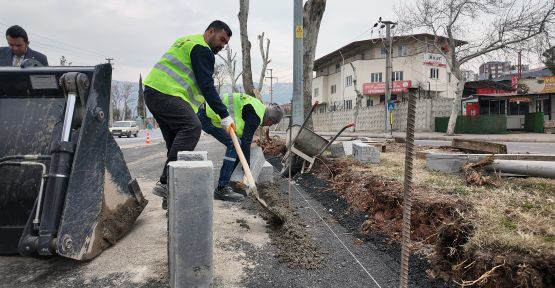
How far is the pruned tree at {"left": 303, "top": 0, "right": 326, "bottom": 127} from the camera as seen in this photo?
Answer: 1023 centimetres

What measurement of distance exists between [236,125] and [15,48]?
2387 mm

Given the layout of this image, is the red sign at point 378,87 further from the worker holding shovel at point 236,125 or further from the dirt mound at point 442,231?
the worker holding shovel at point 236,125

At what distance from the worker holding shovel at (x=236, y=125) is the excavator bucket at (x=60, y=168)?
148cm

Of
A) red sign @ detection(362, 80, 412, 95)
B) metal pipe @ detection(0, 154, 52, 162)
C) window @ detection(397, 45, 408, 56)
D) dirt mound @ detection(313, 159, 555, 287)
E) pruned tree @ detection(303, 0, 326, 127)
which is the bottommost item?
dirt mound @ detection(313, 159, 555, 287)

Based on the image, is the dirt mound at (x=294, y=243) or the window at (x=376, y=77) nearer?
the dirt mound at (x=294, y=243)

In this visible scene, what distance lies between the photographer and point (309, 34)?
10430 millimetres

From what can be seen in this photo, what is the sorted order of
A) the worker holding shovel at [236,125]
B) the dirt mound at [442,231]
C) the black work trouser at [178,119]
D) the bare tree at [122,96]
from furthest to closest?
the bare tree at [122,96]
the worker holding shovel at [236,125]
the black work trouser at [178,119]
the dirt mound at [442,231]

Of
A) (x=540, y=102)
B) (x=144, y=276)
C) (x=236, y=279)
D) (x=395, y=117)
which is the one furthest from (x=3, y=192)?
(x=540, y=102)

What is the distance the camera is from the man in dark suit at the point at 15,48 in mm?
3994

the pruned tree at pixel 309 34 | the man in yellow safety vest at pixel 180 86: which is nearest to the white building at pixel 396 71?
the pruned tree at pixel 309 34

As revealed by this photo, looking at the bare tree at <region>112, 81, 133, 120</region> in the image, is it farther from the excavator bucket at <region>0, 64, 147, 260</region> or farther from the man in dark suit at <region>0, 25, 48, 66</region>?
the excavator bucket at <region>0, 64, 147, 260</region>

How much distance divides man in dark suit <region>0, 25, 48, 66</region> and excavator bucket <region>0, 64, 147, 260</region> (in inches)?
57.3

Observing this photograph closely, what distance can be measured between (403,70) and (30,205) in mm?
44504

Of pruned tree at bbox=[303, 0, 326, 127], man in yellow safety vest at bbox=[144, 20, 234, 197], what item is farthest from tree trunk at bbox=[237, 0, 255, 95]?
man in yellow safety vest at bbox=[144, 20, 234, 197]
